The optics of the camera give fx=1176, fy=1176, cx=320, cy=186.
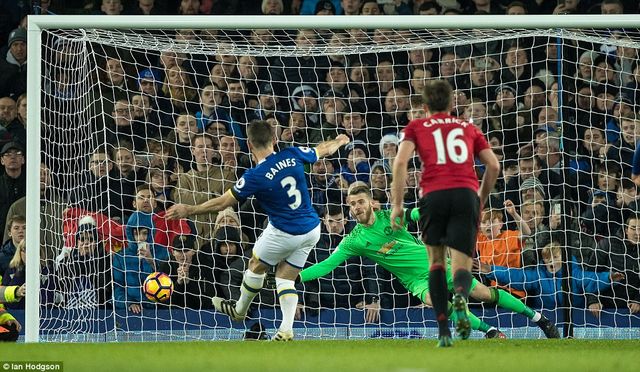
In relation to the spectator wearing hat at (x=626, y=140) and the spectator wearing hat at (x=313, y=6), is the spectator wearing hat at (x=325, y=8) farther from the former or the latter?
the spectator wearing hat at (x=626, y=140)

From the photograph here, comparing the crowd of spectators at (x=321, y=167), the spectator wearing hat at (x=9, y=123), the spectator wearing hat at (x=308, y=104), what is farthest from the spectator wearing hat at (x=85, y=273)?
the spectator wearing hat at (x=308, y=104)

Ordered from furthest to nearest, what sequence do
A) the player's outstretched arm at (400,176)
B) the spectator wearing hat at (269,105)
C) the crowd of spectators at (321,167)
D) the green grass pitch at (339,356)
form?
the spectator wearing hat at (269,105) < the crowd of spectators at (321,167) < the player's outstretched arm at (400,176) < the green grass pitch at (339,356)

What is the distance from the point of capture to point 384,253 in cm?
1095

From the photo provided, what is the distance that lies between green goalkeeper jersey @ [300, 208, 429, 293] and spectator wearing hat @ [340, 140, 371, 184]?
1314mm

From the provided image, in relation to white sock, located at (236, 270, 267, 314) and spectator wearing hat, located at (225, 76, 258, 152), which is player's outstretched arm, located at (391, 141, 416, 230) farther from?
spectator wearing hat, located at (225, 76, 258, 152)

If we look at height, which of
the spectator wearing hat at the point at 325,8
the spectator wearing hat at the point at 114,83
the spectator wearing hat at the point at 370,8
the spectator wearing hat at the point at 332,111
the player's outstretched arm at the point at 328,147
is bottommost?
the player's outstretched arm at the point at 328,147

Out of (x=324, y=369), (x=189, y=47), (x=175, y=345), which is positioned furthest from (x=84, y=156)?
(x=324, y=369)

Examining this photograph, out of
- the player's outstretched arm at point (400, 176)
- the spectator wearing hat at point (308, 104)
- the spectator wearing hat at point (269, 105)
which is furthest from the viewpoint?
the spectator wearing hat at point (308, 104)

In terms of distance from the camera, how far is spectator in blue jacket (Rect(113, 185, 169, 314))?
11.7 m

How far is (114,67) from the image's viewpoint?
12.8 metres

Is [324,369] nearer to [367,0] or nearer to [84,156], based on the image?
[84,156]

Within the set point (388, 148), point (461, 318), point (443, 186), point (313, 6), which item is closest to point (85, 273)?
point (388, 148)

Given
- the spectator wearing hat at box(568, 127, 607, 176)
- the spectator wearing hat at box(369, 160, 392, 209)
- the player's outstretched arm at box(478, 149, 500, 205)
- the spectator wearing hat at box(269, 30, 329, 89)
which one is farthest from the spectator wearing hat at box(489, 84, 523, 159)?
the player's outstretched arm at box(478, 149, 500, 205)

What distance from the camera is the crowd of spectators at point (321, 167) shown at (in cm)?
1170
